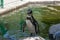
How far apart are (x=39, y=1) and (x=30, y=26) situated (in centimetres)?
761

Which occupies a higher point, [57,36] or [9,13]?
[57,36]

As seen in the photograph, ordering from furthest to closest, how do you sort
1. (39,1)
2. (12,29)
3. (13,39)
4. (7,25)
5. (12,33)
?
1. (39,1)
2. (7,25)
3. (12,29)
4. (12,33)
5. (13,39)

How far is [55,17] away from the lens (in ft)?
28.1

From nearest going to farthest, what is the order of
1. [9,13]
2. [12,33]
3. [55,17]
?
[12,33] < [55,17] < [9,13]

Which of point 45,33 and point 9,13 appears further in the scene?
point 9,13

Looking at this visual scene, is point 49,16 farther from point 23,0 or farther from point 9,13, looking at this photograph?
point 23,0

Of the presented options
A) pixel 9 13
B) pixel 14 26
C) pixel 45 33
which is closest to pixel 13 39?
pixel 45 33

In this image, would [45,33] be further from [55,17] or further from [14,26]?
[55,17]

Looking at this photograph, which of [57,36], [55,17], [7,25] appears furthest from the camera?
[55,17]

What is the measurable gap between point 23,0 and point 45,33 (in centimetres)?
728

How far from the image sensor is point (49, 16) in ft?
28.6

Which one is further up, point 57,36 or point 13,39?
point 57,36

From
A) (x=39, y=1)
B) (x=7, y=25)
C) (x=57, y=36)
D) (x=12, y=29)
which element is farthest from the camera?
(x=39, y=1)

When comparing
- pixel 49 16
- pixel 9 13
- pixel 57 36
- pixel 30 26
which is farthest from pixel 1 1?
pixel 57 36
